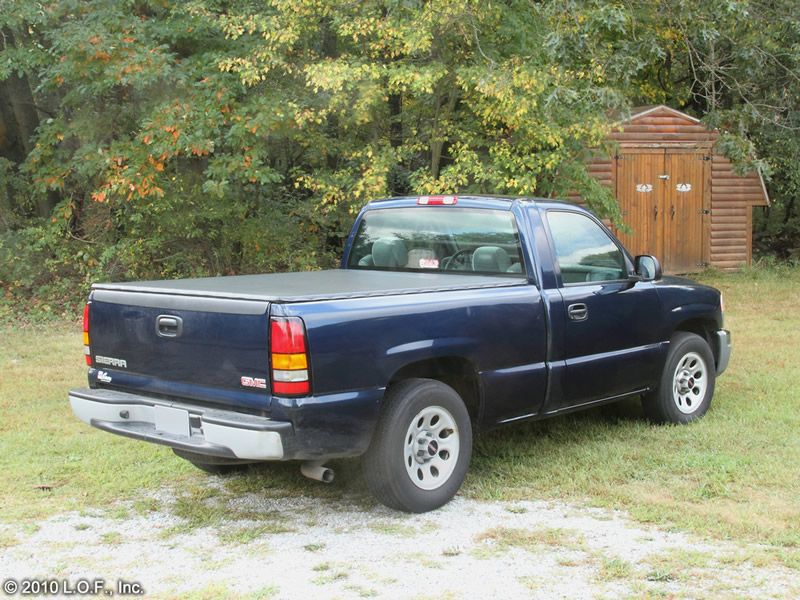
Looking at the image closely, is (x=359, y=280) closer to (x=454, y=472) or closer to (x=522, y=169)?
(x=454, y=472)

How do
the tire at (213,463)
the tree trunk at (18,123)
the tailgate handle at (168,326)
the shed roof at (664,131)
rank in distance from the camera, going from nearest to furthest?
the tailgate handle at (168,326) < the tire at (213,463) < the tree trunk at (18,123) < the shed roof at (664,131)

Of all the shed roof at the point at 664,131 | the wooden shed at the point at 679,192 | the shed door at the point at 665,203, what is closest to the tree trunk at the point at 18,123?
the wooden shed at the point at 679,192

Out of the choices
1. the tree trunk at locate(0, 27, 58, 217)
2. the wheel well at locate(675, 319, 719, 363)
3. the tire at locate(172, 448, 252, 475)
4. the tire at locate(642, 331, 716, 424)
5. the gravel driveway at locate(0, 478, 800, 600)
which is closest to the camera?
the gravel driveway at locate(0, 478, 800, 600)

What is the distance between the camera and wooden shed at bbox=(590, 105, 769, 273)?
1886cm

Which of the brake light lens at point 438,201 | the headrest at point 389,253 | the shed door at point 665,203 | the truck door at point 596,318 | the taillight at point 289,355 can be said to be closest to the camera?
the taillight at point 289,355

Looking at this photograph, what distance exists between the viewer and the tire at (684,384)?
7.15 m

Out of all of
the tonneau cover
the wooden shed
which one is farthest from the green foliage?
the tonneau cover

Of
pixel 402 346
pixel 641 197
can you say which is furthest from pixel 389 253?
pixel 641 197

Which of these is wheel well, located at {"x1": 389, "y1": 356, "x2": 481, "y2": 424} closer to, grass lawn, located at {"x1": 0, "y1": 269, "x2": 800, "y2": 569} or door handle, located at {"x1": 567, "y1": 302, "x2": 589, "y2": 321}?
grass lawn, located at {"x1": 0, "y1": 269, "x2": 800, "y2": 569}

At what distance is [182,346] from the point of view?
16.8ft

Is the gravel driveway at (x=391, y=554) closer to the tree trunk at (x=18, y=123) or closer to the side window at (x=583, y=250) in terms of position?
the side window at (x=583, y=250)

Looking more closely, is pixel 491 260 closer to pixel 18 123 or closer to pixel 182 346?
pixel 182 346

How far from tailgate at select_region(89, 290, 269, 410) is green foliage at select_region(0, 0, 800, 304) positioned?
23.8ft

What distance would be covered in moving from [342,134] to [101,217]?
4.65 metres
